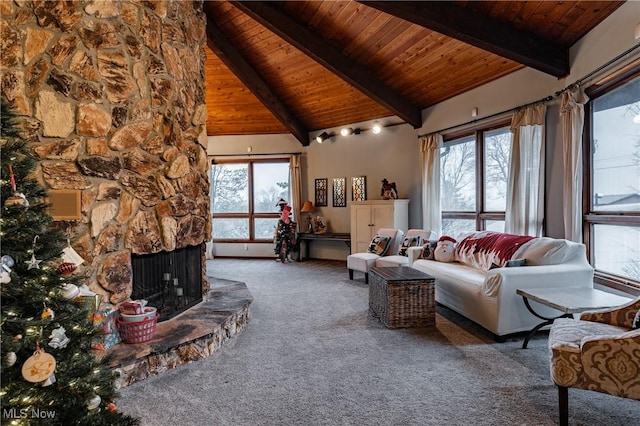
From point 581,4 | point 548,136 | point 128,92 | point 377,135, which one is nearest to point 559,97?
point 548,136

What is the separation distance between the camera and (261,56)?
623cm

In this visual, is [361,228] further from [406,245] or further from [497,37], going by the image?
[497,37]

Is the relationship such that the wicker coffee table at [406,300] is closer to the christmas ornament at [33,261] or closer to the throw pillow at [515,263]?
the throw pillow at [515,263]

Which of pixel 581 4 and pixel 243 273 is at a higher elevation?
pixel 581 4

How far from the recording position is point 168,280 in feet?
11.6

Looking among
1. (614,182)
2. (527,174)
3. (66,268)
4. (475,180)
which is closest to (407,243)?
(475,180)

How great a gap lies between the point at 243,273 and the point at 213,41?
12.3ft

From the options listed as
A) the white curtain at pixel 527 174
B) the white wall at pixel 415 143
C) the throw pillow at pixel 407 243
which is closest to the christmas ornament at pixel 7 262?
the white wall at pixel 415 143

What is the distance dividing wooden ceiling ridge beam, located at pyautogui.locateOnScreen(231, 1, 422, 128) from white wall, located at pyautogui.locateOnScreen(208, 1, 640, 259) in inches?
19.6

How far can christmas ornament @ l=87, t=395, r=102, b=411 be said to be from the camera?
1.38 meters

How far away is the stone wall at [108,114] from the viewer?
2.69 meters

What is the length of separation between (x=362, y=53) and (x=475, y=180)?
2.48 m

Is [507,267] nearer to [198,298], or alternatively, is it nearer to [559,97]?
[559,97]

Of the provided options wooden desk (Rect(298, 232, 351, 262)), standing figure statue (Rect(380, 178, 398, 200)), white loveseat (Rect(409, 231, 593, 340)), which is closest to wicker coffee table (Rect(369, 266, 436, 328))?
white loveseat (Rect(409, 231, 593, 340))
